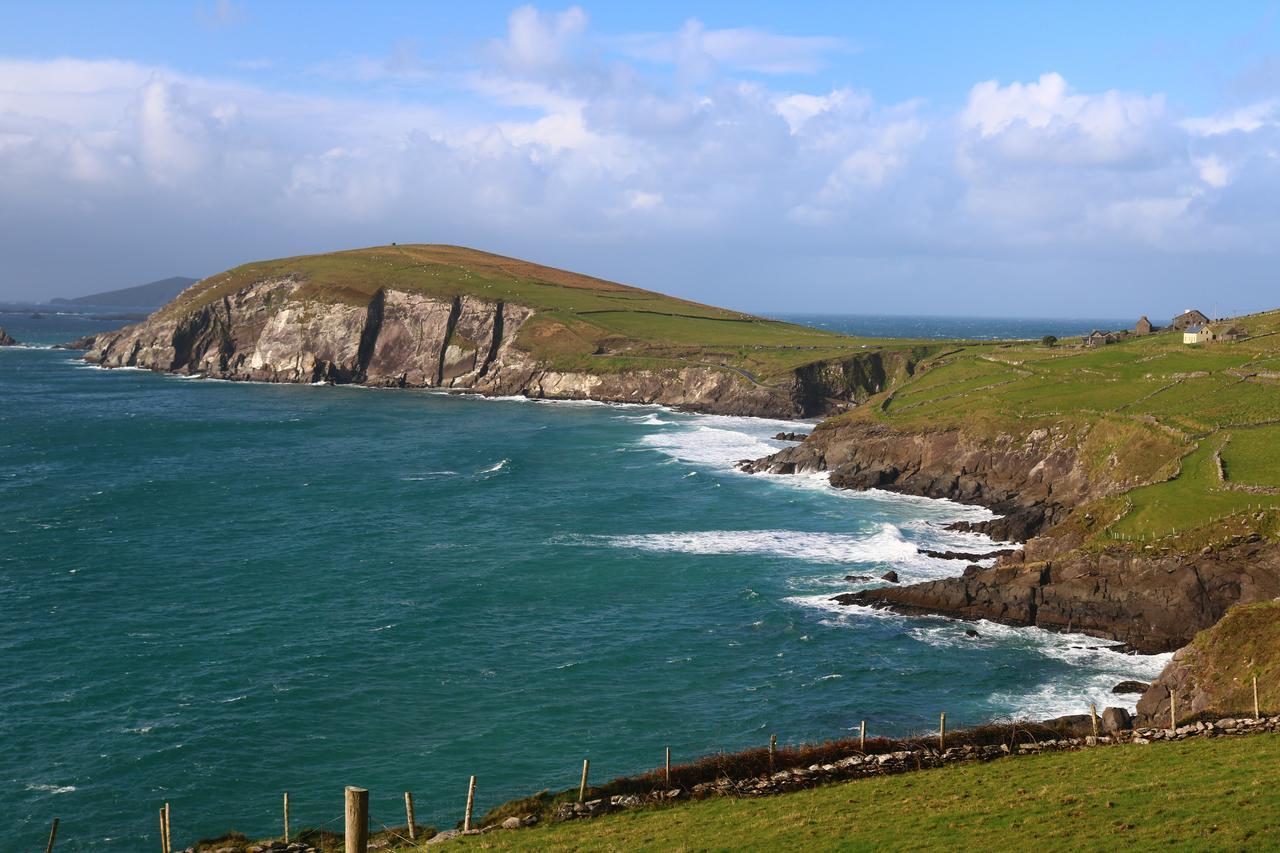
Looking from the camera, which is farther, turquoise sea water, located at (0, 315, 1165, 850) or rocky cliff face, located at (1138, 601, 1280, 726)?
rocky cliff face, located at (1138, 601, 1280, 726)

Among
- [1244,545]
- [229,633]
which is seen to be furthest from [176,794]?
[1244,545]

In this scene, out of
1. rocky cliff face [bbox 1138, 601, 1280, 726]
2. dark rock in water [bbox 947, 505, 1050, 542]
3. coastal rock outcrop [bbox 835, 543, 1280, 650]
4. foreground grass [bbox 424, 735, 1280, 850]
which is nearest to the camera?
foreground grass [bbox 424, 735, 1280, 850]

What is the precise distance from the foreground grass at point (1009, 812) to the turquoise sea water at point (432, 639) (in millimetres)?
12954

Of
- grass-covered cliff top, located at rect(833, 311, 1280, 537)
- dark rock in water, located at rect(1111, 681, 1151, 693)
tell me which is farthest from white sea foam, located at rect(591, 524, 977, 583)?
dark rock in water, located at rect(1111, 681, 1151, 693)

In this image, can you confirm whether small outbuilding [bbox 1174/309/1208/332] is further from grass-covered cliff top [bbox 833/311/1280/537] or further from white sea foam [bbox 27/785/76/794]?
white sea foam [bbox 27/785/76/794]

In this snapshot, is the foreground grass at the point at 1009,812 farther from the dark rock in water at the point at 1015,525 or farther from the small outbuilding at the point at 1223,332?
the small outbuilding at the point at 1223,332

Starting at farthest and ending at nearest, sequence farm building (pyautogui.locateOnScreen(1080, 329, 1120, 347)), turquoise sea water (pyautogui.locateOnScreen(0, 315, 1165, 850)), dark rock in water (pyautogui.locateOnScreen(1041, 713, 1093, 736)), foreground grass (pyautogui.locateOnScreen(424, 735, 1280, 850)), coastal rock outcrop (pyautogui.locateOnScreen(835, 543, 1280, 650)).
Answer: farm building (pyautogui.locateOnScreen(1080, 329, 1120, 347)), coastal rock outcrop (pyautogui.locateOnScreen(835, 543, 1280, 650)), turquoise sea water (pyautogui.locateOnScreen(0, 315, 1165, 850)), dark rock in water (pyautogui.locateOnScreen(1041, 713, 1093, 736)), foreground grass (pyautogui.locateOnScreen(424, 735, 1280, 850))

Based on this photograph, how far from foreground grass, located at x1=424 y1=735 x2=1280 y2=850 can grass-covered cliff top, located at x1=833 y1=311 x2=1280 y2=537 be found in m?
36.4

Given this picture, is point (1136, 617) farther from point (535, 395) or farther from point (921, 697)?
point (535, 395)

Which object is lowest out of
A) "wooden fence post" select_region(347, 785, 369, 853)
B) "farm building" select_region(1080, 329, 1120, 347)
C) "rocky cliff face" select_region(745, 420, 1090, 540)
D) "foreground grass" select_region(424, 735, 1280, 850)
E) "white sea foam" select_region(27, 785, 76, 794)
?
"white sea foam" select_region(27, 785, 76, 794)

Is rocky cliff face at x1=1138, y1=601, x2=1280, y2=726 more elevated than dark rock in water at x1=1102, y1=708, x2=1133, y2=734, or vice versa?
rocky cliff face at x1=1138, y1=601, x2=1280, y2=726

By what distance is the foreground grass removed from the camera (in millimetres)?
26062

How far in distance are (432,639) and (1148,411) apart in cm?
7149

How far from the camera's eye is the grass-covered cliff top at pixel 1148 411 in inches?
2719
